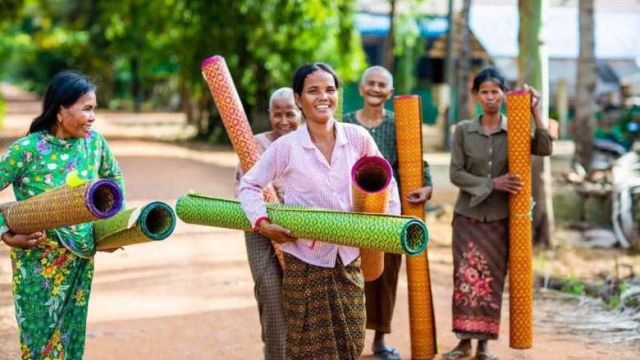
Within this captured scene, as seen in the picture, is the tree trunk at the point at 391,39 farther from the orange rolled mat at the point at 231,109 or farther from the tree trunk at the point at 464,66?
the orange rolled mat at the point at 231,109

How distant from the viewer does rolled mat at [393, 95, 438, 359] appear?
5656mm

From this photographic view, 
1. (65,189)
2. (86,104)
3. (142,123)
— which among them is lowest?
(142,123)

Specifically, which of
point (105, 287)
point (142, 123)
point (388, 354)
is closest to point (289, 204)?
point (388, 354)

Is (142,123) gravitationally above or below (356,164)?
below

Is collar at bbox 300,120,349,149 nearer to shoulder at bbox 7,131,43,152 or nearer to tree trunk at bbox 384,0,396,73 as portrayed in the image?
shoulder at bbox 7,131,43,152

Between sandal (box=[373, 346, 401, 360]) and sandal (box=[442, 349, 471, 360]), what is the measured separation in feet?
0.97

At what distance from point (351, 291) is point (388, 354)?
1.85m

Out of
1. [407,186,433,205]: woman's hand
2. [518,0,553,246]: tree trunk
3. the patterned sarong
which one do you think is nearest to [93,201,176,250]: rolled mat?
the patterned sarong

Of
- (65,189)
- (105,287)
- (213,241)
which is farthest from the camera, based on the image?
(213,241)

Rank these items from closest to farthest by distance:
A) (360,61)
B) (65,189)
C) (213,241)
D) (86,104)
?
(65,189)
(86,104)
(213,241)
(360,61)

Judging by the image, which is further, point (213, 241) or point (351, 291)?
point (213, 241)

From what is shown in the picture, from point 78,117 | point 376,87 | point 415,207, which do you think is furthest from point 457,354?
point 78,117

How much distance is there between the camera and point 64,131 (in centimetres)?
426

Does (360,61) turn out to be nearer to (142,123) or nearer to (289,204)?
(142,123)
